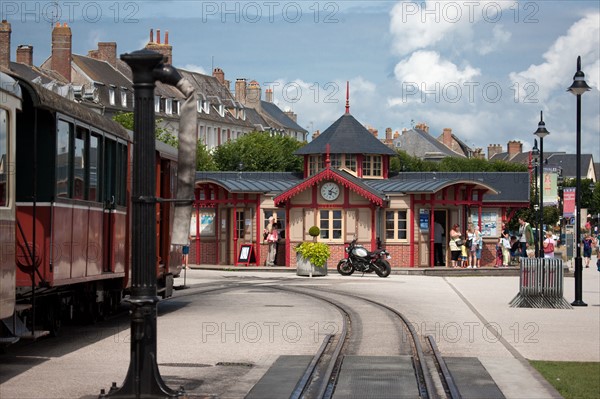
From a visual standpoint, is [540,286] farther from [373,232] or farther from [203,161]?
[203,161]

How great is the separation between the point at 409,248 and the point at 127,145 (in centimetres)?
2532

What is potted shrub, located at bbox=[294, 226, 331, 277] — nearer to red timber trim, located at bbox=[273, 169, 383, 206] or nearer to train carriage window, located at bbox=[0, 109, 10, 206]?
red timber trim, located at bbox=[273, 169, 383, 206]

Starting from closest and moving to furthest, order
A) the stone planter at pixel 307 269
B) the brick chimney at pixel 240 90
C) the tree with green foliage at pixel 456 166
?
the stone planter at pixel 307 269 → the tree with green foliage at pixel 456 166 → the brick chimney at pixel 240 90

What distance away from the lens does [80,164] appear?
15.0 meters

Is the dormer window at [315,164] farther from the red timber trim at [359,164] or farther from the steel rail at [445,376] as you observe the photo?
the steel rail at [445,376]

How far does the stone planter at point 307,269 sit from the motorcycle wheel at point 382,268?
177 cm

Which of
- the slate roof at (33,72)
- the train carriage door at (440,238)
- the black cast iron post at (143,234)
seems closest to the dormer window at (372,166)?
the train carriage door at (440,238)

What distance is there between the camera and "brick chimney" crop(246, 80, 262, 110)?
13088cm

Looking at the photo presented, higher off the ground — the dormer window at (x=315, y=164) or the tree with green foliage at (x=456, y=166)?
the tree with green foliage at (x=456, y=166)

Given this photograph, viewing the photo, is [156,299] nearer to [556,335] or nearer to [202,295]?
[556,335]

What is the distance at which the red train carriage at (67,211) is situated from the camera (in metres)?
13.3

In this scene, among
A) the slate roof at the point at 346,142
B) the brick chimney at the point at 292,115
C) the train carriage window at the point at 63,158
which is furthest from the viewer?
the brick chimney at the point at 292,115

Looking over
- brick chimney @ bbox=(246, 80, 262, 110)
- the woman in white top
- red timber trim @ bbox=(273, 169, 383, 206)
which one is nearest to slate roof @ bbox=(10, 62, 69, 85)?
red timber trim @ bbox=(273, 169, 383, 206)

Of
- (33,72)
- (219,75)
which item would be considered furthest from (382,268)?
(219,75)
